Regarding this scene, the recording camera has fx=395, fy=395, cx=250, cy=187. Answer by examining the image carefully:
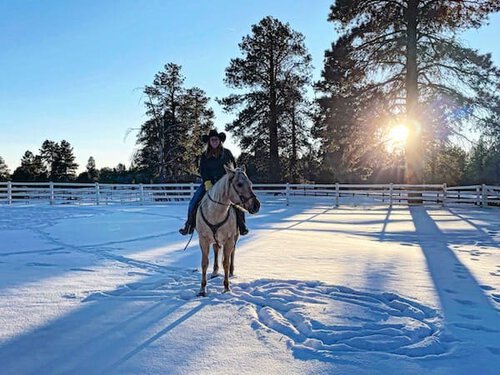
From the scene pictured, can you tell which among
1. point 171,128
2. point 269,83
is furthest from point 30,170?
point 269,83

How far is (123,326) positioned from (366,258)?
4451 millimetres

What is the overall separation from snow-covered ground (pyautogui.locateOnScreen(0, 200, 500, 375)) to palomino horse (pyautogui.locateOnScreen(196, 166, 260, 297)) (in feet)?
1.52

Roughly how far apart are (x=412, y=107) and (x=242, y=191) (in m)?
16.7

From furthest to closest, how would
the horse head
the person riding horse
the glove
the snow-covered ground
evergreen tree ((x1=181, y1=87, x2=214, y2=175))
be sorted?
evergreen tree ((x1=181, y1=87, x2=214, y2=175)) < the person riding horse < the glove < the horse head < the snow-covered ground

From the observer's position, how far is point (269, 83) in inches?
1177

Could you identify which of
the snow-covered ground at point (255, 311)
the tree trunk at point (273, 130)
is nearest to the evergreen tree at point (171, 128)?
the tree trunk at point (273, 130)

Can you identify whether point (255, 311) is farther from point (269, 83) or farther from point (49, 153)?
point (49, 153)

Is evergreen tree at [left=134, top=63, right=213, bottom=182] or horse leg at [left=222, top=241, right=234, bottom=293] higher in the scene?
evergreen tree at [left=134, top=63, right=213, bottom=182]

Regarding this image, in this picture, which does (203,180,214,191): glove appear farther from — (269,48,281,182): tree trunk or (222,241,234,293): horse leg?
(269,48,281,182): tree trunk

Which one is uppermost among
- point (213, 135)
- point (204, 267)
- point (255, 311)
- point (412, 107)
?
point (412, 107)

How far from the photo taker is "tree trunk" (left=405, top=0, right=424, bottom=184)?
18.0 m

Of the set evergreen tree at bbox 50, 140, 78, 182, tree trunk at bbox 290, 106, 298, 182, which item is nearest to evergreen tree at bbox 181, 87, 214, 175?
tree trunk at bbox 290, 106, 298, 182

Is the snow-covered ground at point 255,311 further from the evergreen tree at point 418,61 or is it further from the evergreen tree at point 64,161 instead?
the evergreen tree at point 64,161

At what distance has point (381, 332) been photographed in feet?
10.9
